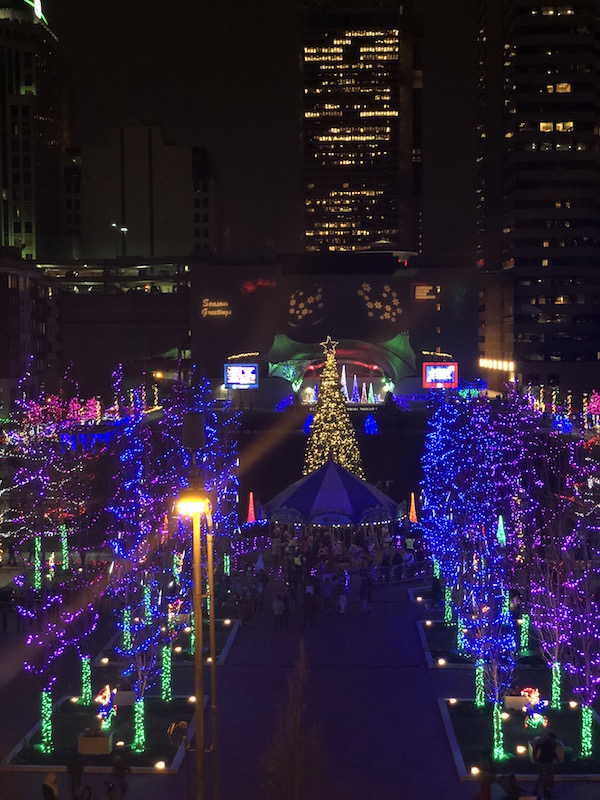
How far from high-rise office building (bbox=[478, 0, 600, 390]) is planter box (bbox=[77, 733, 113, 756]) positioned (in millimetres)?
89412

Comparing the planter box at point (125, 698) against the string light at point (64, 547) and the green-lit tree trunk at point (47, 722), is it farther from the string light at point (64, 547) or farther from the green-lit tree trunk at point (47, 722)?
the string light at point (64, 547)

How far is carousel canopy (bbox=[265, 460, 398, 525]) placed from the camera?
29.5m

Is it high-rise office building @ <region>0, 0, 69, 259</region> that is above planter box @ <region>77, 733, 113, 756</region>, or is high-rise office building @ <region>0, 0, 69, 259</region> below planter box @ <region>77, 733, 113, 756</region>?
above

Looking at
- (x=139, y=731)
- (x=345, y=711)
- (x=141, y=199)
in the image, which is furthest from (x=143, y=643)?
(x=141, y=199)

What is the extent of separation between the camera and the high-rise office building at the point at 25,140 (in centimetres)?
12031

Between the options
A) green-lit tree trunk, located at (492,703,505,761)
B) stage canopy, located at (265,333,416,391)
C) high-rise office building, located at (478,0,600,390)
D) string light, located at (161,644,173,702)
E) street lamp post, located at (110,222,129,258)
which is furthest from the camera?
street lamp post, located at (110,222,129,258)

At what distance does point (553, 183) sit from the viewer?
105m

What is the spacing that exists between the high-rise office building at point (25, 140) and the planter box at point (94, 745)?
362 feet

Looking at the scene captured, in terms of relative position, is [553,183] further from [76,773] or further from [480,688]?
[76,773]

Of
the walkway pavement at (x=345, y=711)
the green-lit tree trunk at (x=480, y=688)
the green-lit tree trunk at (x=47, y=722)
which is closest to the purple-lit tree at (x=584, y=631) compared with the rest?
the walkway pavement at (x=345, y=711)

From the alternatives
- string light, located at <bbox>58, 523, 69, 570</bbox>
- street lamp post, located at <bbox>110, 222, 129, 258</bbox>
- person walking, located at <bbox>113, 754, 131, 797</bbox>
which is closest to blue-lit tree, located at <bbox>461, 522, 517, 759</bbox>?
person walking, located at <bbox>113, 754, 131, 797</bbox>

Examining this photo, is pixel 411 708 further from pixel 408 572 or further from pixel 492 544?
pixel 408 572

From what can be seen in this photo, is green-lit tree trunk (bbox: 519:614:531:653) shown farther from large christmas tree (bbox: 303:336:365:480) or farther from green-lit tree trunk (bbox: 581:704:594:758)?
large christmas tree (bbox: 303:336:365:480)

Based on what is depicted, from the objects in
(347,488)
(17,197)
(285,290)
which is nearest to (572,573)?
(347,488)
